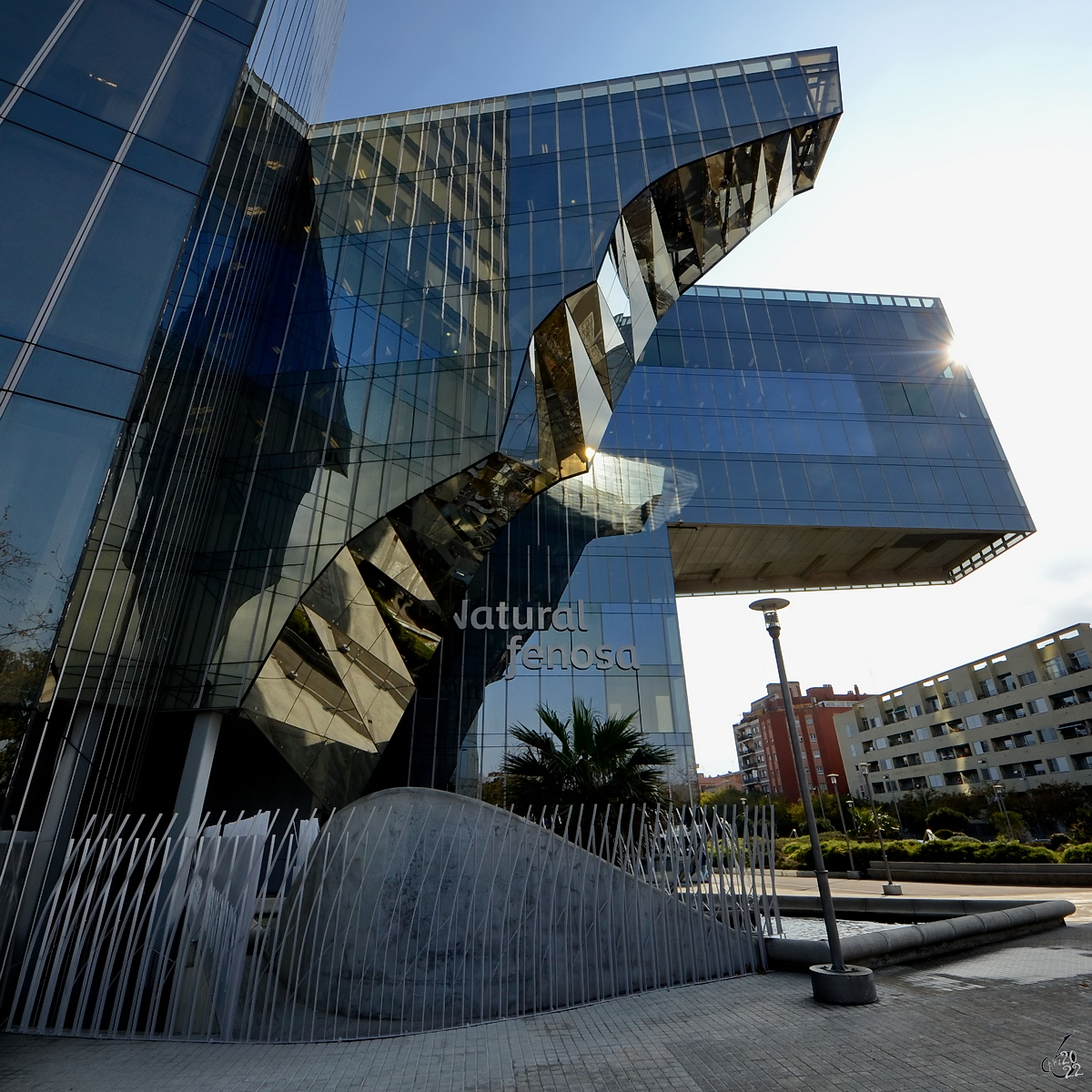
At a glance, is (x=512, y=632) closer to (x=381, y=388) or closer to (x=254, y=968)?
(x=381, y=388)

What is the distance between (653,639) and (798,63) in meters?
21.8

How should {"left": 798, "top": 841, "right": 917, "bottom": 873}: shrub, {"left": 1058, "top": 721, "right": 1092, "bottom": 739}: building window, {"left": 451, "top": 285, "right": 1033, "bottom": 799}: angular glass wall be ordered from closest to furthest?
{"left": 451, "top": 285, "right": 1033, "bottom": 799}: angular glass wall → {"left": 798, "top": 841, "right": 917, "bottom": 873}: shrub → {"left": 1058, "top": 721, "right": 1092, "bottom": 739}: building window

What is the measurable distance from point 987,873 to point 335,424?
29.8 metres

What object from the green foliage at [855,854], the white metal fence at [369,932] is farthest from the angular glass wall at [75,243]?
the green foliage at [855,854]

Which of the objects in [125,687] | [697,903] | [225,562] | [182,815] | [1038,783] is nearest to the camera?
[697,903]

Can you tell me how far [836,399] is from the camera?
35594mm

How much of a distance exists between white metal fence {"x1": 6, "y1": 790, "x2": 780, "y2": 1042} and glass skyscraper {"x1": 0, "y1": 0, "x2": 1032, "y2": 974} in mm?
1427

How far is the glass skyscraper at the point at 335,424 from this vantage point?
994 centimetres

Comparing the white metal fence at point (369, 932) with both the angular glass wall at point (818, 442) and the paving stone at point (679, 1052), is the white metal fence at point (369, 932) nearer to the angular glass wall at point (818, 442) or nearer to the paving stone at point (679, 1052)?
the paving stone at point (679, 1052)

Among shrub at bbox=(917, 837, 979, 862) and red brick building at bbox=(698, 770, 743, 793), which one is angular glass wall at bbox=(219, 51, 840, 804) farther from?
red brick building at bbox=(698, 770, 743, 793)

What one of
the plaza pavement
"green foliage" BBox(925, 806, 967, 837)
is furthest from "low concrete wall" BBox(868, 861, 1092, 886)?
"green foliage" BBox(925, 806, 967, 837)

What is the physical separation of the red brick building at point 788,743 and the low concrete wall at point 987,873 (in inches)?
2777

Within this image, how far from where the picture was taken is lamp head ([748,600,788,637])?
10177mm

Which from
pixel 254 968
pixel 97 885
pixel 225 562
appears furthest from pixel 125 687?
pixel 254 968
